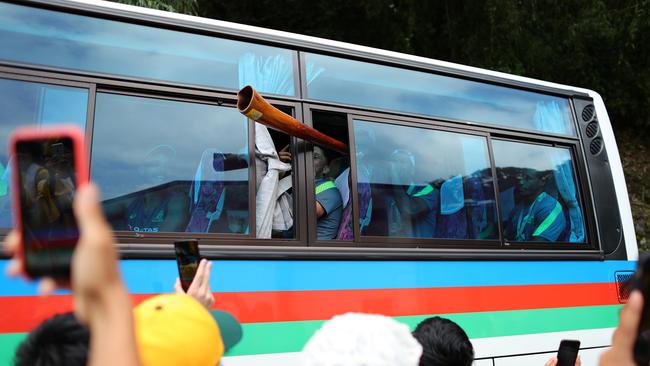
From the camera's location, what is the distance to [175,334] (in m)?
1.32

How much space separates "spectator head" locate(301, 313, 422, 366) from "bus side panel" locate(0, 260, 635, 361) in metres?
1.42

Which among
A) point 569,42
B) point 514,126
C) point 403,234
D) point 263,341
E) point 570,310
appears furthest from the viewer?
point 569,42

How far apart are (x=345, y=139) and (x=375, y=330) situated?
220cm

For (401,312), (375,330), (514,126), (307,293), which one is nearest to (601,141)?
(514,126)

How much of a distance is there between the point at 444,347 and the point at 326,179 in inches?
60.9

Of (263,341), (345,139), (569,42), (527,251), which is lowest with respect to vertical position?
(263,341)

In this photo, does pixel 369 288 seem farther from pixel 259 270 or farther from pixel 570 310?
pixel 570 310

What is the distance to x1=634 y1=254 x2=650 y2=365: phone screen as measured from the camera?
45.2 inches

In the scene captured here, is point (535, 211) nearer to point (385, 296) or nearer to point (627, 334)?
point (385, 296)

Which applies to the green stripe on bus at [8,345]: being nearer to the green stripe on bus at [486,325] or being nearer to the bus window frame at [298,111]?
the bus window frame at [298,111]

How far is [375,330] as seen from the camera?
1316mm

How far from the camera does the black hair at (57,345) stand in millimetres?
1247

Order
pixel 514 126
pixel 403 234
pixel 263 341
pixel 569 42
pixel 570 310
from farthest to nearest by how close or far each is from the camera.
Result: 1. pixel 569 42
2. pixel 514 126
3. pixel 570 310
4. pixel 403 234
5. pixel 263 341

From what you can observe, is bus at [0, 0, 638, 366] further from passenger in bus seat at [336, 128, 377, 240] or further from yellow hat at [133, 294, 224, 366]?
yellow hat at [133, 294, 224, 366]
